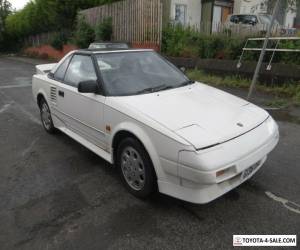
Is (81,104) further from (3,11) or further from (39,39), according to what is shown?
(3,11)

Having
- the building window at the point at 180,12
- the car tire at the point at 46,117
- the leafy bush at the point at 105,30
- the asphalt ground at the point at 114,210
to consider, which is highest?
the building window at the point at 180,12

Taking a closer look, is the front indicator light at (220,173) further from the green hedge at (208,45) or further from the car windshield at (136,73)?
the green hedge at (208,45)

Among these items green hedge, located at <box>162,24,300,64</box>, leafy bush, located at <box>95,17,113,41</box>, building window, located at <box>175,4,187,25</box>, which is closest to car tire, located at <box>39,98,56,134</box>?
green hedge, located at <box>162,24,300,64</box>

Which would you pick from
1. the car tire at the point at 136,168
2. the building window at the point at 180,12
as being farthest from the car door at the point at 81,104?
the building window at the point at 180,12

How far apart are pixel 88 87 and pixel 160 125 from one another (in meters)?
1.19

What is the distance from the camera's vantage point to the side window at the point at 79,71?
13.6 ft

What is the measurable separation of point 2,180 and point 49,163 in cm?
67

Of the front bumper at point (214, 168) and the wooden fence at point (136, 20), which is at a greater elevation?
the wooden fence at point (136, 20)

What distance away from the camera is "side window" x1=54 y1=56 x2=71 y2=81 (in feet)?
16.0

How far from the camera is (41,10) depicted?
944 inches

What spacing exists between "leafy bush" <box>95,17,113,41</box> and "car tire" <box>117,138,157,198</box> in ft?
47.9

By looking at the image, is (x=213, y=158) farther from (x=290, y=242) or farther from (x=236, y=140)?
(x=290, y=242)

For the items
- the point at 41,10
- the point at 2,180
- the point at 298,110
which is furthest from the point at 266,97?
the point at 41,10

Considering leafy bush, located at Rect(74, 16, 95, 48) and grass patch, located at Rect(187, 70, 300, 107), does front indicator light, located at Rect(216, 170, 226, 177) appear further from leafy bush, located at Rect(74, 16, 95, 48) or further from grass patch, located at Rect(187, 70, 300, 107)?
leafy bush, located at Rect(74, 16, 95, 48)
